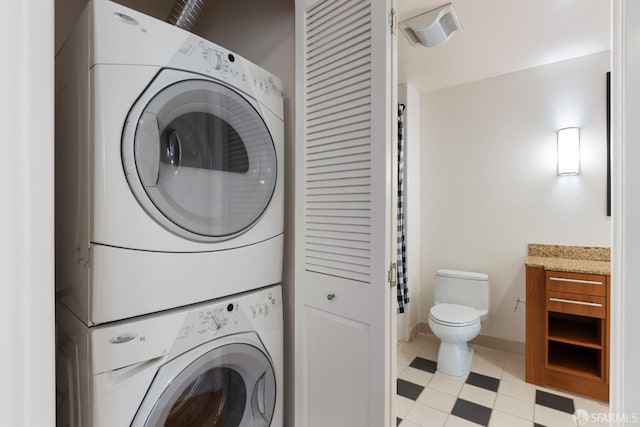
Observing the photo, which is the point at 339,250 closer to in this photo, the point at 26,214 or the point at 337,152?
the point at 337,152

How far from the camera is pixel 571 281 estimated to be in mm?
1881

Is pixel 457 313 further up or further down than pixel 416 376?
further up

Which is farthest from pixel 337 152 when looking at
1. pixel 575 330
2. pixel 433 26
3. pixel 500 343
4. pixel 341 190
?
pixel 500 343

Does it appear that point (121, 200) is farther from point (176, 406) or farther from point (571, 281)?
point (571, 281)

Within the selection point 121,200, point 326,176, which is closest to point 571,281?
point 326,176

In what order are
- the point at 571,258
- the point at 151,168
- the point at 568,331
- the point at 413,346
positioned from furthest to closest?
the point at 413,346, the point at 571,258, the point at 568,331, the point at 151,168

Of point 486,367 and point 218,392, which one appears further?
point 486,367

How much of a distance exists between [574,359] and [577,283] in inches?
24.9

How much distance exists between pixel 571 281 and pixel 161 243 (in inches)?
90.7

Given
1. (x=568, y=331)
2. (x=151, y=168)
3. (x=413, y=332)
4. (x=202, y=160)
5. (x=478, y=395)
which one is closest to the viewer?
(x=151, y=168)

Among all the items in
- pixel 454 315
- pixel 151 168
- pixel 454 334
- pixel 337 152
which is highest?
pixel 337 152

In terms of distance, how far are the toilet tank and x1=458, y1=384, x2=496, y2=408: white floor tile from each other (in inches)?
22.2

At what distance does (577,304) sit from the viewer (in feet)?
6.11

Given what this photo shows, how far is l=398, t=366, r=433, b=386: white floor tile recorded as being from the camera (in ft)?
6.92
